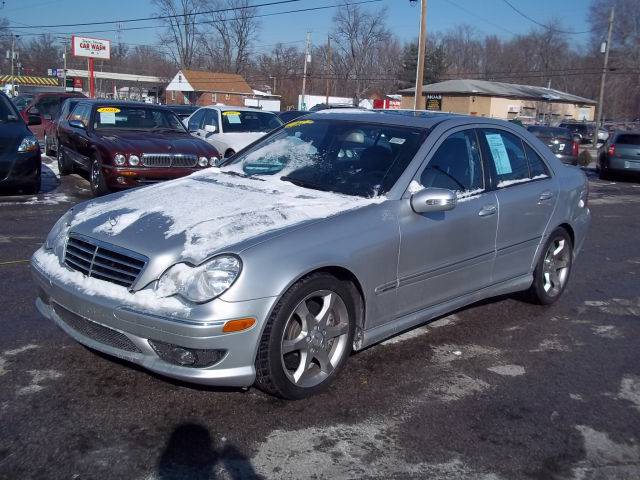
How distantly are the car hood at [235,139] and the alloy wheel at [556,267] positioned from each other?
7.98m

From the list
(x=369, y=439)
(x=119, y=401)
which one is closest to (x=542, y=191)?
(x=369, y=439)

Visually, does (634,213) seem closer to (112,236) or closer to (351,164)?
(351,164)

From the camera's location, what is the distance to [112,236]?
3664mm

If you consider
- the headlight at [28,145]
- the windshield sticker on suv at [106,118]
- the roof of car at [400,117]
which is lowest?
the headlight at [28,145]

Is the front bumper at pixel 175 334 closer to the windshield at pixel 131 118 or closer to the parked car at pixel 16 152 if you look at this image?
the parked car at pixel 16 152

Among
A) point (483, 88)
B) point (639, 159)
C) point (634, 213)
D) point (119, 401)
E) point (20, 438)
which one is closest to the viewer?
point (20, 438)

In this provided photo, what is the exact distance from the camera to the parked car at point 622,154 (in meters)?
19.8

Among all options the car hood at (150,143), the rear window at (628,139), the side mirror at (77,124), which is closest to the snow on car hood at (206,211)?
the car hood at (150,143)

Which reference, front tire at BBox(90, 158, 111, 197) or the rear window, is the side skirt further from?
the rear window

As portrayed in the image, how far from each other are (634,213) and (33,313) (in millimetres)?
11549

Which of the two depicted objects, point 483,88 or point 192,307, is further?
point 483,88

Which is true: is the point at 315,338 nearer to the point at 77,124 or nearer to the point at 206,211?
the point at 206,211

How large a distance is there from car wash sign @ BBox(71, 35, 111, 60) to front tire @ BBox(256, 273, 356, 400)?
4147cm

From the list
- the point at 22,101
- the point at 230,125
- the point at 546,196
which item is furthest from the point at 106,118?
the point at 22,101
